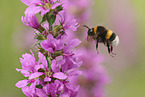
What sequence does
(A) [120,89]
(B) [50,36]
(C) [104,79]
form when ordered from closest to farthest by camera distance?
1. (B) [50,36]
2. (C) [104,79]
3. (A) [120,89]

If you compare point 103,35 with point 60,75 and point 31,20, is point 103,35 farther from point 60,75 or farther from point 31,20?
point 60,75

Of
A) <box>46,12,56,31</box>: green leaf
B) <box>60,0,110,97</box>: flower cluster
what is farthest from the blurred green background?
<box>46,12,56,31</box>: green leaf

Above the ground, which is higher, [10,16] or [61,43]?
[10,16]

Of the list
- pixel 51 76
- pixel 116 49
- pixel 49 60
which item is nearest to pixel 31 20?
pixel 49 60

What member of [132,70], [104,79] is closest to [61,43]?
[104,79]

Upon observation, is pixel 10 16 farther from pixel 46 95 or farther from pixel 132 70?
pixel 46 95

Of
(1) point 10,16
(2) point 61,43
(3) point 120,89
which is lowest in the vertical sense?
(3) point 120,89

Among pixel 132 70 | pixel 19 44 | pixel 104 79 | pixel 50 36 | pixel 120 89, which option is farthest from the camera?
pixel 132 70

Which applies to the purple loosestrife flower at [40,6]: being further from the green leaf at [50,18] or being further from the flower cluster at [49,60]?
the green leaf at [50,18]
